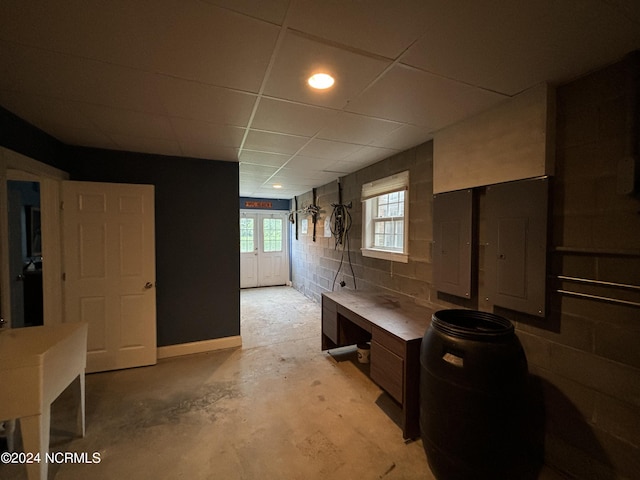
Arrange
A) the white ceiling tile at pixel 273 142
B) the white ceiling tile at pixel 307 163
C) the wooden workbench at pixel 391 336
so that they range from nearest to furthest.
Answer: the wooden workbench at pixel 391 336
the white ceiling tile at pixel 273 142
the white ceiling tile at pixel 307 163

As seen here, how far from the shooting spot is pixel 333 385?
102 inches

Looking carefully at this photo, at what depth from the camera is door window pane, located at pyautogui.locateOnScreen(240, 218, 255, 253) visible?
7.13 metres

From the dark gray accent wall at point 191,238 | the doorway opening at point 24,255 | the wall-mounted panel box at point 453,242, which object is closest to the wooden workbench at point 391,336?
the wall-mounted panel box at point 453,242

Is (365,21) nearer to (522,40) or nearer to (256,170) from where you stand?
(522,40)

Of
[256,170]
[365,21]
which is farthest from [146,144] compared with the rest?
[365,21]

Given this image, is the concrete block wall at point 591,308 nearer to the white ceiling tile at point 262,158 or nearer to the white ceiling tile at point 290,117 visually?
the white ceiling tile at point 290,117

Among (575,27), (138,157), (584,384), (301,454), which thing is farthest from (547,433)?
(138,157)

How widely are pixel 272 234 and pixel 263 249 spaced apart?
49 cm

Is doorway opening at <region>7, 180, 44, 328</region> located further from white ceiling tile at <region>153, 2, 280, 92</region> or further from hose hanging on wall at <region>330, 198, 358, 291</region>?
hose hanging on wall at <region>330, 198, 358, 291</region>

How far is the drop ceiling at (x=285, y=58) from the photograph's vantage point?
1.10 meters

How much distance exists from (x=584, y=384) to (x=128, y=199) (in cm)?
397

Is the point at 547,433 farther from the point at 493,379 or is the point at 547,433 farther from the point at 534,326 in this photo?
the point at 493,379

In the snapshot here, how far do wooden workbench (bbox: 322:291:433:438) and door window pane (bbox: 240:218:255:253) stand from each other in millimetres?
4565

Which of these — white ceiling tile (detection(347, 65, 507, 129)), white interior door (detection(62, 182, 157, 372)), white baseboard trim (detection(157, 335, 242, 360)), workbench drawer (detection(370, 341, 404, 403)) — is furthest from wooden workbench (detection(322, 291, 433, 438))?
white interior door (detection(62, 182, 157, 372))
